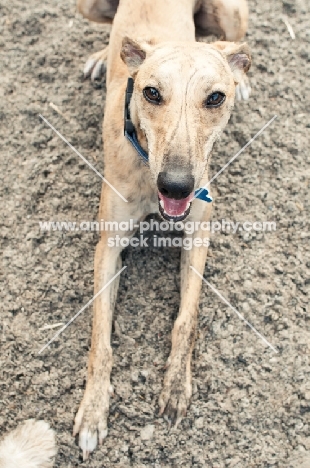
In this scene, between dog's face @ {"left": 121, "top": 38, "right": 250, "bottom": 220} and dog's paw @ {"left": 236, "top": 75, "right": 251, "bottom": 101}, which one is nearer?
dog's face @ {"left": 121, "top": 38, "right": 250, "bottom": 220}

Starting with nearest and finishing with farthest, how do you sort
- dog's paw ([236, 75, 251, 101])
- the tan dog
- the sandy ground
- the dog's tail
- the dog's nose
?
1. the dog's nose
2. the tan dog
3. the dog's tail
4. the sandy ground
5. dog's paw ([236, 75, 251, 101])

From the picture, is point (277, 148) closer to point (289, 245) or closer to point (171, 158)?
point (289, 245)

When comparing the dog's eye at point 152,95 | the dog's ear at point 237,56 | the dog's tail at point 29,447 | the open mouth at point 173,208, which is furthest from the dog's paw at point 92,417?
the dog's ear at point 237,56

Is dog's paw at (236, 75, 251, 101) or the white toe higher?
dog's paw at (236, 75, 251, 101)

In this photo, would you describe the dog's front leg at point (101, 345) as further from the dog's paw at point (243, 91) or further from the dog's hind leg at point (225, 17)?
the dog's hind leg at point (225, 17)

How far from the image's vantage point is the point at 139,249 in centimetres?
398

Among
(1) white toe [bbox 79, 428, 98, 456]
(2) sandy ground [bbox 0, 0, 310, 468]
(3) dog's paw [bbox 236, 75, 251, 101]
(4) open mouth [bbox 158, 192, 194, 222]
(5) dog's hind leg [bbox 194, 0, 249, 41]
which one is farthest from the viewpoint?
(3) dog's paw [bbox 236, 75, 251, 101]

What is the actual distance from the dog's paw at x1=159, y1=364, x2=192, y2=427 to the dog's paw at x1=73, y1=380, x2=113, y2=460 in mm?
350

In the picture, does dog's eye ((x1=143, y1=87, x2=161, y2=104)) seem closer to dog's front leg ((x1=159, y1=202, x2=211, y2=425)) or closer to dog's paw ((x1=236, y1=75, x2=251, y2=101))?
dog's front leg ((x1=159, y1=202, x2=211, y2=425))

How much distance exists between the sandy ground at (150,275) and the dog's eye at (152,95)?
1.34m

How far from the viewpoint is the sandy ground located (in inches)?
134

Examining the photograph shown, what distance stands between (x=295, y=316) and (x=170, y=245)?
1.00 m

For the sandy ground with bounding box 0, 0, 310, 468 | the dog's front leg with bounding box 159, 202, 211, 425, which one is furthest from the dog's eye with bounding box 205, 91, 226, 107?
the sandy ground with bounding box 0, 0, 310, 468

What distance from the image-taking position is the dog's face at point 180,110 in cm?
276
